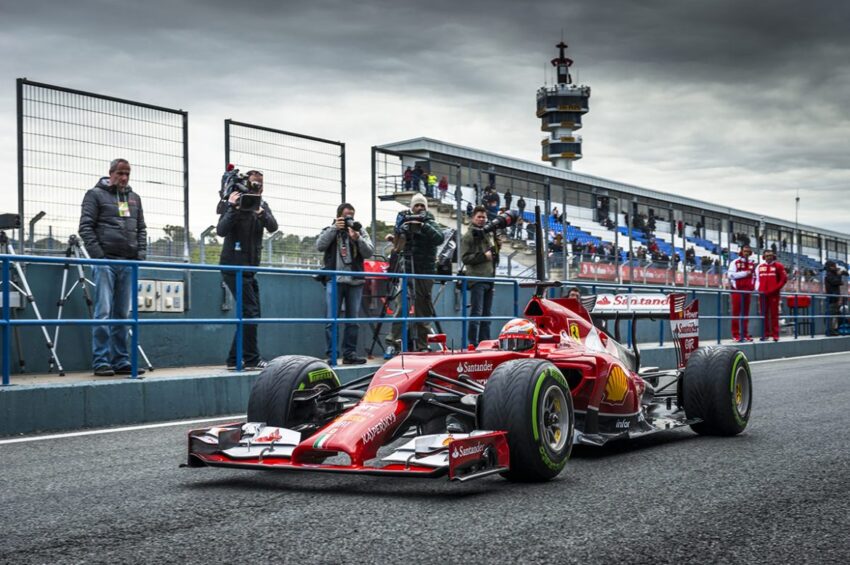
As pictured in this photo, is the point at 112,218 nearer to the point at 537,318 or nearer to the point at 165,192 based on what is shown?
the point at 165,192

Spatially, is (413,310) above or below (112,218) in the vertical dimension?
below

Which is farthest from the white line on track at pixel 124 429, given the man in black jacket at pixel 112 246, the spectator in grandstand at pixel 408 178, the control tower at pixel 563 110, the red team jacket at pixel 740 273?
the control tower at pixel 563 110

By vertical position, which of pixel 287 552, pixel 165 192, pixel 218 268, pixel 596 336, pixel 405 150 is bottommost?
pixel 287 552

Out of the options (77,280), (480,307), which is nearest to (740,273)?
(480,307)

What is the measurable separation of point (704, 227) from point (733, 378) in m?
17.2

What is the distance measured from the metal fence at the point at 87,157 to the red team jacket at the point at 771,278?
44.4ft

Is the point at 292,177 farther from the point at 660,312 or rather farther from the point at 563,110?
the point at 563,110

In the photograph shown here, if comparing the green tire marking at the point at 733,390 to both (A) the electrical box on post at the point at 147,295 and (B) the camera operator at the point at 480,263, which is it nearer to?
(B) the camera operator at the point at 480,263

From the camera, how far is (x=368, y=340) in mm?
13234

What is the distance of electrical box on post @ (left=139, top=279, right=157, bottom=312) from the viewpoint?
10.9m

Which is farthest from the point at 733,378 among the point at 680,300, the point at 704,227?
the point at 704,227

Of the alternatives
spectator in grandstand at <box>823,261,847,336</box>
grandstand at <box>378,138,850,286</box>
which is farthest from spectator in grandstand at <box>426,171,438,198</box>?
spectator in grandstand at <box>823,261,847,336</box>

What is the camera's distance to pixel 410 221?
12.5m

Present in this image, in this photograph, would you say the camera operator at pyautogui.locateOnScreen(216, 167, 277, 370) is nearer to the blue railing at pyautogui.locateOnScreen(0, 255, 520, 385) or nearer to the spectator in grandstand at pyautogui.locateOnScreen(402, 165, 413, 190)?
the blue railing at pyautogui.locateOnScreen(0, 255, 520, 385)
